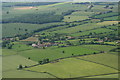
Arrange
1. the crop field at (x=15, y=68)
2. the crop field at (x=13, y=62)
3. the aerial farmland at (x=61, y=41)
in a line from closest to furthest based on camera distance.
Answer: the crop field at (x=15, y=68), the aerial farmland at (x=61, y=41), the crop field at (x=13, y=62)

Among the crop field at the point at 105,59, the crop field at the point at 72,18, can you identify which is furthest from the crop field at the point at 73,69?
the crop field at the point at 72,18

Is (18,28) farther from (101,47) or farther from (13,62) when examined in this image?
(13,62)

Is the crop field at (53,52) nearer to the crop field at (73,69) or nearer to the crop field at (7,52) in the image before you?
the crop field at (7,52)

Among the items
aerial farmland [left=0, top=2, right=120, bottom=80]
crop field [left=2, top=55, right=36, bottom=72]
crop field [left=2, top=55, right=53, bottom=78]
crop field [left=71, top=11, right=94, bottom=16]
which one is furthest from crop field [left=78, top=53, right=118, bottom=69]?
crop field [left=71, top=11, right=94, bottom=16]

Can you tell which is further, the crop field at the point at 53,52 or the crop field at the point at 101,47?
the crop field at the point at 101,47

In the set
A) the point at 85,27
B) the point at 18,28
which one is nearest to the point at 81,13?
the point at 85,27
